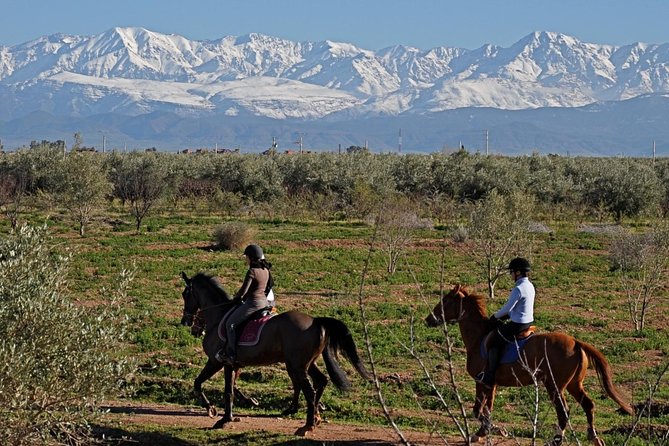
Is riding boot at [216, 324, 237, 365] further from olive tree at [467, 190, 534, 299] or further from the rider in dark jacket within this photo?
olive tree at [467, 190, 534, 299]

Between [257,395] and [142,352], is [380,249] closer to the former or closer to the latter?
[142,352]

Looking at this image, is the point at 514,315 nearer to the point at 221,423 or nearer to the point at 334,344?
the point at 334,344

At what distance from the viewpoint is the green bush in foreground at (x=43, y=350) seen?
29.8ft

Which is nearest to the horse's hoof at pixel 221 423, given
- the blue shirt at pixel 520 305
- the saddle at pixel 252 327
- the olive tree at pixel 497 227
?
the saddle at pixel 252 327

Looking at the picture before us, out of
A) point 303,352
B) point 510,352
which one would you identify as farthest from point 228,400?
point 510,352

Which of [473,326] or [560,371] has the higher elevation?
[473,326]

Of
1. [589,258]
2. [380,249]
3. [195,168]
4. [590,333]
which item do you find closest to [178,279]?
[380,249]

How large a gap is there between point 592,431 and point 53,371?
6862 millimetres

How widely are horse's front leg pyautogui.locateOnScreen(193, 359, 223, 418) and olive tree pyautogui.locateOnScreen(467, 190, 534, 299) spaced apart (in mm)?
14332

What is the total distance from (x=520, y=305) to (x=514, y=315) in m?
0.16

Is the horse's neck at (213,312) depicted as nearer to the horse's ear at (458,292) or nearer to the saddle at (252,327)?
the saddle at (252,327)

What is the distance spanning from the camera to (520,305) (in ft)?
41.6

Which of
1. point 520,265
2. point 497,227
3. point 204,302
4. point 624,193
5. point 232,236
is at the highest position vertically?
point 624,193

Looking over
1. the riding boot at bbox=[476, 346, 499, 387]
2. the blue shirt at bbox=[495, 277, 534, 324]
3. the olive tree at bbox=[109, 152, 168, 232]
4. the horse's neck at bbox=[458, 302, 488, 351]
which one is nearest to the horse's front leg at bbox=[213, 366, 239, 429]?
the horse's neck at bbox=[458, 302, 488, 351]
